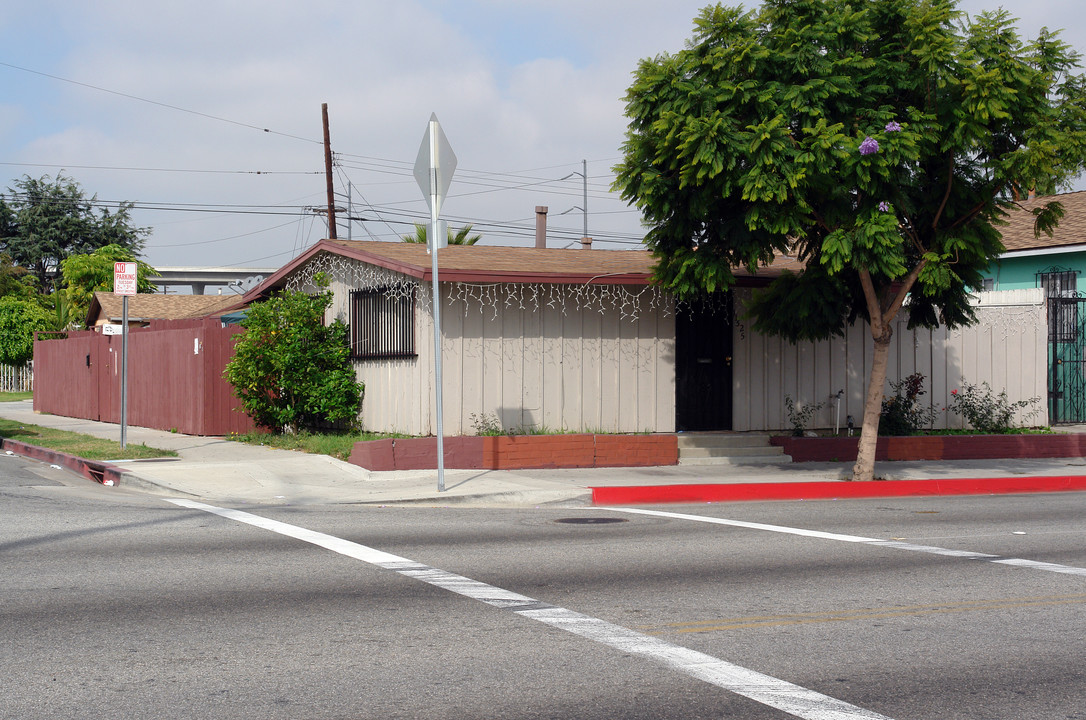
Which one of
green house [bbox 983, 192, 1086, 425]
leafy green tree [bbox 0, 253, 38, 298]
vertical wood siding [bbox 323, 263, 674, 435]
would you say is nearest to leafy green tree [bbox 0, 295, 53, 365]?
leafy green tree [bbox 0, 253, 38, 298]

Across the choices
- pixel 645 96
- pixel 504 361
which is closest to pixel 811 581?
pixel 645 96

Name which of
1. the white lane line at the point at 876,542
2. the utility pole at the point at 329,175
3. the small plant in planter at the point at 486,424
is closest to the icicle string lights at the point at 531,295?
the small plant in planter at the point at 486,424

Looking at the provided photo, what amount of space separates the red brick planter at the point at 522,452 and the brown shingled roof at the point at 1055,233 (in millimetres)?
11454

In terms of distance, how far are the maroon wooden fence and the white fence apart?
21029 millimetres

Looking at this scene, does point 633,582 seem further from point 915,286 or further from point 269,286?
point 269,286

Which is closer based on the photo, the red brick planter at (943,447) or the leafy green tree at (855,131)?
the leafy green tree at (855,131)

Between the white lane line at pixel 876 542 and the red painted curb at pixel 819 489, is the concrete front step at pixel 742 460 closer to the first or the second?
the red painted curb at pixel 819 489

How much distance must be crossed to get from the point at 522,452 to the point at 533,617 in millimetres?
8824

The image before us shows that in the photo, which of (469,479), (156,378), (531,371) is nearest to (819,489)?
(469,479)

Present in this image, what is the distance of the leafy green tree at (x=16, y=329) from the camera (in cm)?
4659

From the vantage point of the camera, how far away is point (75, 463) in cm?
1642

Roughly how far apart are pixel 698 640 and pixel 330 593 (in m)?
2.65

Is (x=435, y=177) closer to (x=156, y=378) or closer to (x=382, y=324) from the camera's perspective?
(x=382, y=324)

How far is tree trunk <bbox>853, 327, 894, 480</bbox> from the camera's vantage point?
47.9ft
